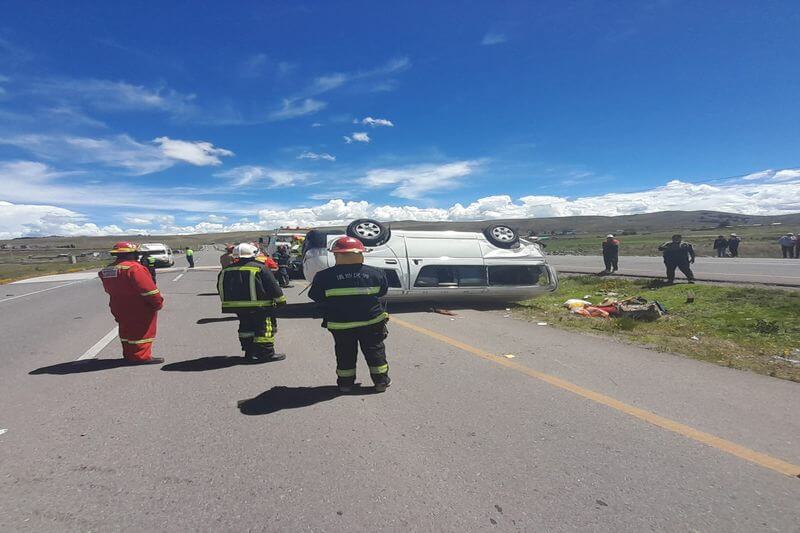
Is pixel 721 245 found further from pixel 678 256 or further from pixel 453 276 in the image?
pixel 453 276

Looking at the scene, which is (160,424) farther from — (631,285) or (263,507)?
(631,285)

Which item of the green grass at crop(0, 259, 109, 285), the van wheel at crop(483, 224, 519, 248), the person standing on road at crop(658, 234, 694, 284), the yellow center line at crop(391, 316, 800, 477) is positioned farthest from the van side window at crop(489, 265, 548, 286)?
the green grass at crop(0, 259, 109, 285)

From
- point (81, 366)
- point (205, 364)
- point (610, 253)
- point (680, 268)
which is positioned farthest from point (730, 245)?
point (81, 366)

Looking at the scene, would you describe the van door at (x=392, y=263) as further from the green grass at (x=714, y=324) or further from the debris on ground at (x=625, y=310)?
the debris on ground at (x=625, y=310)

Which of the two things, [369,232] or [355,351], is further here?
[369,232]

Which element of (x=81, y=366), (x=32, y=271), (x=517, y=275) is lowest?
(x=81, y=366)

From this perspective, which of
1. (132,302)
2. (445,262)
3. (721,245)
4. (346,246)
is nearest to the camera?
(346,246)

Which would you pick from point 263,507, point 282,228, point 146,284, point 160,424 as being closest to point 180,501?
point 263,507

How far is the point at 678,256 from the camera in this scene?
1291 centimetres

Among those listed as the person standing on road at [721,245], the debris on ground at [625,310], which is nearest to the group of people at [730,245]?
the person standing on road at [721,245]

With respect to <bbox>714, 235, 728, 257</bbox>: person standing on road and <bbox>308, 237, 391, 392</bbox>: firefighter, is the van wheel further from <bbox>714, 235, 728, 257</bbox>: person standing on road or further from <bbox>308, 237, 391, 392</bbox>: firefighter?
<bbox>714, 235, 728, 257</bbox>: person standing on road

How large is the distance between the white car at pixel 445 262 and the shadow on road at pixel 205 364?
310cm

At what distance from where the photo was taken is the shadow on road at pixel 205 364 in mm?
5652

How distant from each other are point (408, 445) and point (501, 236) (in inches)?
300
